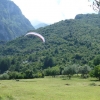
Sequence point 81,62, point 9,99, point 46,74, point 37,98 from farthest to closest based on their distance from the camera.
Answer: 1. point 81,62
2. point 46,74
3. point 37,98
4. point 9,99

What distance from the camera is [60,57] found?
19012 cm

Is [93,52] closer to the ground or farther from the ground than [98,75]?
farther from the ground

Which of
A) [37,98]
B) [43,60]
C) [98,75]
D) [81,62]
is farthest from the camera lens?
[43,60]

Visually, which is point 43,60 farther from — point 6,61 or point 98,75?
point 98,75

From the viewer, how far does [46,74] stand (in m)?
131

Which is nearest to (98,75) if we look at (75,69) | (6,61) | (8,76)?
(75,69)

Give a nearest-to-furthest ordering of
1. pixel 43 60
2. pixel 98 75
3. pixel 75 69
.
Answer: pixel 98 75 < pixel 75 69 < pixel 43 60

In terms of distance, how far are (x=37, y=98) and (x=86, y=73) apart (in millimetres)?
81250

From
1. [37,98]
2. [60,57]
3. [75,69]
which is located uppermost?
[60,57]

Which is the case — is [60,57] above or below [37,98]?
above

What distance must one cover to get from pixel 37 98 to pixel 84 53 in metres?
154

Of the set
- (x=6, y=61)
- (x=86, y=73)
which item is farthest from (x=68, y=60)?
(x=86, y=73)

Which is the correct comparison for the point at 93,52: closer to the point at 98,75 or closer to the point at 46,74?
the point at 46,74

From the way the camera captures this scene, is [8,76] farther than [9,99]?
Yes
